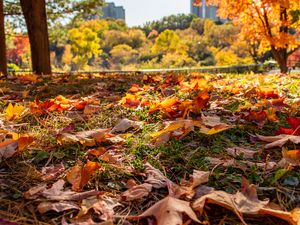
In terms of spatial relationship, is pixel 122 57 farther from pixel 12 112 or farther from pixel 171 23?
pixel 12 112

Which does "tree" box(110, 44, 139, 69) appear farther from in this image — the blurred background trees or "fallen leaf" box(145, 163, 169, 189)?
"fallen leaf" box(145, 163, 169, 189)

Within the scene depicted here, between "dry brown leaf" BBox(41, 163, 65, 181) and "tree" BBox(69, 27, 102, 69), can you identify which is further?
"tree" BBox(69, 27, 102, 69)

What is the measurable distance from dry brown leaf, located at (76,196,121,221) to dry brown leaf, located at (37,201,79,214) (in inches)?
1.1

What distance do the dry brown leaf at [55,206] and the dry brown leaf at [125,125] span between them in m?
0.62

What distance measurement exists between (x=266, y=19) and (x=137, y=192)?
10053mm

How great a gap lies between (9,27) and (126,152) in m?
13.5

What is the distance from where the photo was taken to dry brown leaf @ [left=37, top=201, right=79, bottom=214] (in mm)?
809

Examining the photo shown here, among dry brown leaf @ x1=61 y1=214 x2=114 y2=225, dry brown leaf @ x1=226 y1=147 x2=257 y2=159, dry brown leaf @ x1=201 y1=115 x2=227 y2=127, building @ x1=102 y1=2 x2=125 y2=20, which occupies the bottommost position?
dry brown leaf @ x1=61 y1=214 x2=114 y2=225

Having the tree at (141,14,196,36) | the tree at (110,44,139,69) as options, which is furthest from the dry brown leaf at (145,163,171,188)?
the tree at (141,14,196,36)

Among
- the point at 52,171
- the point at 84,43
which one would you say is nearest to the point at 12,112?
the point at 52,171

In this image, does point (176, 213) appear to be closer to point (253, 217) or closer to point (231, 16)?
point (253, 217)

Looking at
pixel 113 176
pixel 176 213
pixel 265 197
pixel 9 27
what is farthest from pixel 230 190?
pixel 9 27

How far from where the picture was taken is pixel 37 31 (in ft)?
17.6

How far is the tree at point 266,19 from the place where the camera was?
9.24 metres
